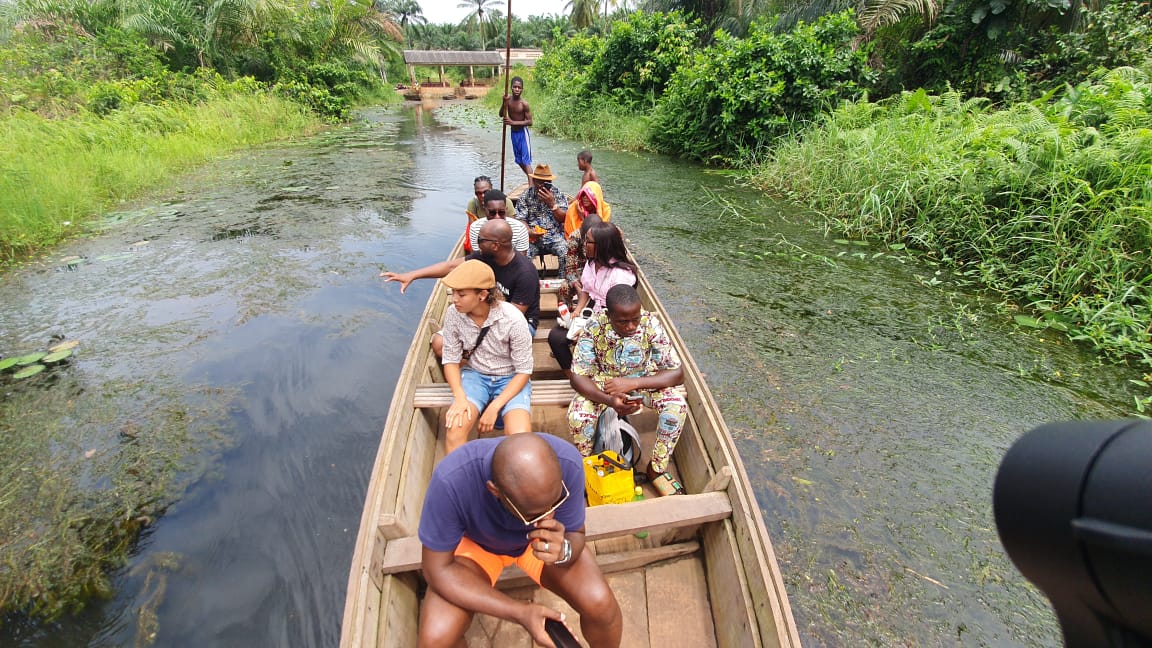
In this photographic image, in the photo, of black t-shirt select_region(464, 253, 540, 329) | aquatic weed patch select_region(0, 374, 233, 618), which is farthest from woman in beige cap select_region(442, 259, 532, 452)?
aquatic weed patch select_region(0, 374, 233, 618)

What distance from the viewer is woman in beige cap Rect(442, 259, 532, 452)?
8.61 feet

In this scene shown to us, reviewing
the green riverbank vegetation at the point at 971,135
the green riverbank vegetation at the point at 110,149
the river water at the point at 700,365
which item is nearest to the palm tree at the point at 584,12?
the green riverbank vegetation at the point at 110,149

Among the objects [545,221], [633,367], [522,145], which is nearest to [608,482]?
[633,367]

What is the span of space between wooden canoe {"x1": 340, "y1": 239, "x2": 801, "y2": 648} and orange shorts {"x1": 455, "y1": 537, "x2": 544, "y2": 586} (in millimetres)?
148

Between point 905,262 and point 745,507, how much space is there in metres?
5.76

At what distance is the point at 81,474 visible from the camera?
3436mm

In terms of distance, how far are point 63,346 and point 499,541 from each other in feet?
18.3

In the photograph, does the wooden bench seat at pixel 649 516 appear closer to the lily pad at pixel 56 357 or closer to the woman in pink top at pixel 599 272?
the woman in pink top at pixel 599 272

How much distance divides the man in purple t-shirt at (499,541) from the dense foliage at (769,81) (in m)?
10.2

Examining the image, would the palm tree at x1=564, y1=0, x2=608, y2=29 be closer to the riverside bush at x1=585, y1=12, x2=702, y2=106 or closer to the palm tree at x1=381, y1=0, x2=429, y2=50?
the riverside bush at x1=585, y1=12, x2=702, y2=106

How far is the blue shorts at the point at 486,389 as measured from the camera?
283cm

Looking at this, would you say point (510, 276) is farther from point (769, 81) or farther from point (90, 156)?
point (90, 156)

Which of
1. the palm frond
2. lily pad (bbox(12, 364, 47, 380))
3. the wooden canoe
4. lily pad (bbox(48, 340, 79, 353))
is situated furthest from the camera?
the palm frond

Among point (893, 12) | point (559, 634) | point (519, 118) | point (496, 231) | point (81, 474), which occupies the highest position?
point (893, 12)
